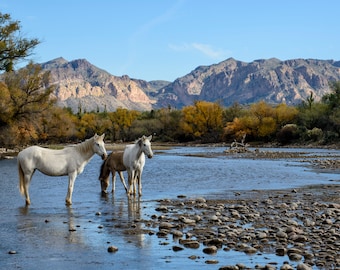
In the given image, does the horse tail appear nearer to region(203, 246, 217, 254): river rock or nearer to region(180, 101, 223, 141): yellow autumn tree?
region(203, 246, 217, 254): river rock

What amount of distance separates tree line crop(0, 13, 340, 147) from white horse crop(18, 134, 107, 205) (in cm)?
2564

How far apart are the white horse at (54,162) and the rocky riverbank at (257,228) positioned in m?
2.79

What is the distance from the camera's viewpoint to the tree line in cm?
4588

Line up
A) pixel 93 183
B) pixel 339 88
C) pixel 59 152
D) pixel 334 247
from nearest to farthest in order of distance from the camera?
pixel 334 247 < pixel 59 152 < pixel 93 183 < pixel 339 88

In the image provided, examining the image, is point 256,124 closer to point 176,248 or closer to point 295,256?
point 176,248

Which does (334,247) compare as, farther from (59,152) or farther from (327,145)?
(327,145)

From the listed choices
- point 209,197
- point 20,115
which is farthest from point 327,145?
point 209,197

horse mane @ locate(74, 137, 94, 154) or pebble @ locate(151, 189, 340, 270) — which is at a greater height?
horse mane @ locate(74, 137, 94, 154)

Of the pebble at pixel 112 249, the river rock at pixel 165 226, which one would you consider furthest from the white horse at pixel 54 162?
the pebble at pixel 112 249

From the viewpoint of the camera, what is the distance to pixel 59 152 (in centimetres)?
1432

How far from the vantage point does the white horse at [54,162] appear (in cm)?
1402

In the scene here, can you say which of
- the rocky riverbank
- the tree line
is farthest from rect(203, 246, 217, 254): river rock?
the tree line

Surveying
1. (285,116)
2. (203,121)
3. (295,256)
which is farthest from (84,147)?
(203,121)

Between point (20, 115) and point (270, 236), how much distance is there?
4123cm
